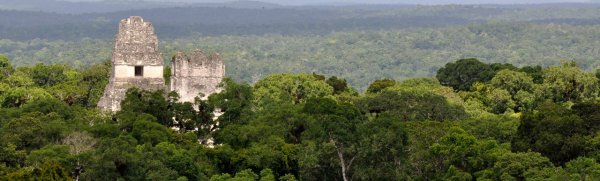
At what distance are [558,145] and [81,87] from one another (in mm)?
30752

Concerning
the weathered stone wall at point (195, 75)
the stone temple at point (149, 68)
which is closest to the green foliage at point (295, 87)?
the weathered stone wall at point (195, 75)

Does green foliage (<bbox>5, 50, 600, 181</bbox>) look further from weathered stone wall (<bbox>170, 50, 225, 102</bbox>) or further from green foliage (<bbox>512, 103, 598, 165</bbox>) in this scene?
weathered stone wall (<bbox>170, 50, 225, 102</bbox>)

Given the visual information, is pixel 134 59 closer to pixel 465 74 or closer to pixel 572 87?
pixel 572 87

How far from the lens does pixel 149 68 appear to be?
55.1 meters

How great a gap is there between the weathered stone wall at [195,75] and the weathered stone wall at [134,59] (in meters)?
0.69

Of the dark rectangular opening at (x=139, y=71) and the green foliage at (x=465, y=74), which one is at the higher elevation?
the dark rectangular opening at (x=139, y=71)

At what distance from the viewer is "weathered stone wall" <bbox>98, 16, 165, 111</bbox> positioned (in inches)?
2154

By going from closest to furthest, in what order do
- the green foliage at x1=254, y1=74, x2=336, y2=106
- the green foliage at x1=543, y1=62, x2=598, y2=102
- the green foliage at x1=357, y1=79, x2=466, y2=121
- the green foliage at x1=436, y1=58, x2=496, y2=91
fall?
the green foliage at x1=357, y1=79, x2=466, y2=121 < the green foliage at x1=254, y1=74, x2=336, y2=106 < the green foliage at x1=543, y1=62, x2=598, y2=102 < the green foliage at x1=436, y1=58, x2=496, y2=91

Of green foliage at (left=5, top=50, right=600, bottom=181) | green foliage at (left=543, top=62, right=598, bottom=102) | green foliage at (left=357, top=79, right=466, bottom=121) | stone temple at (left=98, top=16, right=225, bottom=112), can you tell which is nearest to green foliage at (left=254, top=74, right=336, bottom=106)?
green foliage at (left=357, top=79, right=466, bottom=121)

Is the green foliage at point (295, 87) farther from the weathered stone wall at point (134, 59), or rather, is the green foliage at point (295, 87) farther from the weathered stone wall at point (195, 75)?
the weathered stone wall at point (134, 59)

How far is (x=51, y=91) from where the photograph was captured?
65.2m

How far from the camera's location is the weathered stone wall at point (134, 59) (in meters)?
54.7

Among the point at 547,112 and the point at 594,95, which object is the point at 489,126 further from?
the point at 594,95

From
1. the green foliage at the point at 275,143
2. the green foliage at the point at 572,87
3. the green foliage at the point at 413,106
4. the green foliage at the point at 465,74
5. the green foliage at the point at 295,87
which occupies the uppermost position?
the green foliage at the point at 275,143
